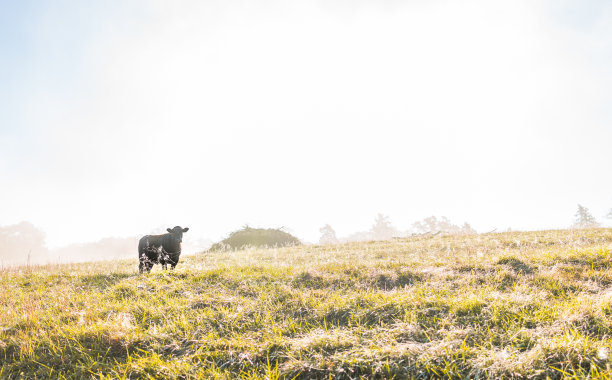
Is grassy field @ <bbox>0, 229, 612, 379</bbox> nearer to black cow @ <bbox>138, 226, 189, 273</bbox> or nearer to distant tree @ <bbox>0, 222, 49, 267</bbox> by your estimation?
black cow @ <bbox>138, 226, 189, 273</bbox>

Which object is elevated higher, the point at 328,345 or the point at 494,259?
the point at 494,259

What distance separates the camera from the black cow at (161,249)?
10625mm

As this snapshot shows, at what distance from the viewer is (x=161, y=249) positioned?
35.1ft

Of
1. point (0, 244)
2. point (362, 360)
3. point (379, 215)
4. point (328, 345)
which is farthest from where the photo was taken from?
point (0, 244)

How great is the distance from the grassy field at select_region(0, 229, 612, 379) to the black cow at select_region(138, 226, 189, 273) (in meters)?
3.14

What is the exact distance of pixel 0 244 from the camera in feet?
251

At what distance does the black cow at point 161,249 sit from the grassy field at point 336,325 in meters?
3.14

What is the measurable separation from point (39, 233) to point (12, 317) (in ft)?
356

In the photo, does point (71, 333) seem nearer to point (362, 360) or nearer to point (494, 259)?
point (362, 360)

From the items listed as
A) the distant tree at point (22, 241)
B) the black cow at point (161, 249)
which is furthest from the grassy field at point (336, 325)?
the distant tree at point (22, 241)

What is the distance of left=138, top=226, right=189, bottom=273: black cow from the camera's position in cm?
1062

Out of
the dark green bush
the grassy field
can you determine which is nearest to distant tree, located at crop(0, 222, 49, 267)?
the dark green bush

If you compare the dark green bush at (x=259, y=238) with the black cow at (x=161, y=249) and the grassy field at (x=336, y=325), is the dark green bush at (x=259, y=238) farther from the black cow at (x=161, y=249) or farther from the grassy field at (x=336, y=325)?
the grassy field at (x=336, y=325)

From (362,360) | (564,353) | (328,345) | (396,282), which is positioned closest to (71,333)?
(328,345)
